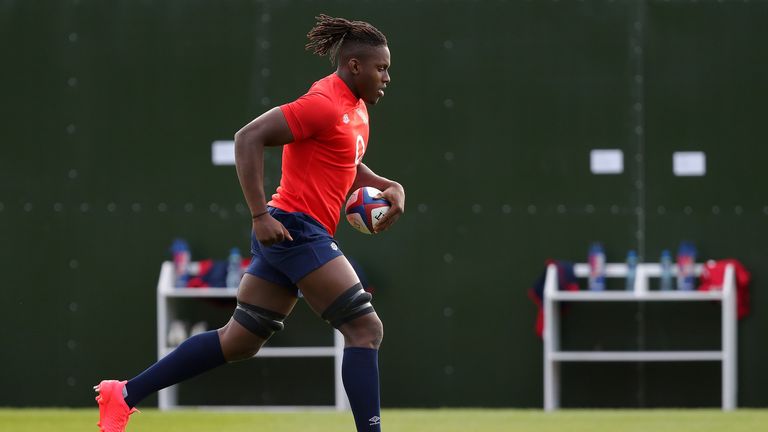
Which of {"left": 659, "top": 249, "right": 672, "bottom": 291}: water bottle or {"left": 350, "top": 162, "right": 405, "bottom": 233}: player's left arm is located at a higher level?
{"left": 350, "top": 162, "right": 405, "bottom": 233}: player's left arm

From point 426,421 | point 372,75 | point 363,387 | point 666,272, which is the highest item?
point 372,75

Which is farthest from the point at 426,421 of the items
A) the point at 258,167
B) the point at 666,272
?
the point at 258,167

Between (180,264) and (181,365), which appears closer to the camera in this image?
(181,365)

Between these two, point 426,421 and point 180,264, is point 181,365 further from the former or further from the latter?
point 180,264

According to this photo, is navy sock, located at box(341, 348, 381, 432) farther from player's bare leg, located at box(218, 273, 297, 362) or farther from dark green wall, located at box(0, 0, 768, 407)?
dark green wall, located at box(0, 0, 768, 407)

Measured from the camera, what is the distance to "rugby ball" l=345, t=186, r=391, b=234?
5.07 meters

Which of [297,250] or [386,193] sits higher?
[386,193]

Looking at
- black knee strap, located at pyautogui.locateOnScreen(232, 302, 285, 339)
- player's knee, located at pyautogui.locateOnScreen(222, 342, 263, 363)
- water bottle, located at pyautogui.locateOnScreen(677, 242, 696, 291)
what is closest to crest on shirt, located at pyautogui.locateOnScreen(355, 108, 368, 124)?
black knee strap, located at pyautogui.locateOnScreen(232, 302, 285, 339)

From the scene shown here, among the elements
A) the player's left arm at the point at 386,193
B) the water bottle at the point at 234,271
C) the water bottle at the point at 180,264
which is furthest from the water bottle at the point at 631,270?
the player's left arm at the point at 386,193

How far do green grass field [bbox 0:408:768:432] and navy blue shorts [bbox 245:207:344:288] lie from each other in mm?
1914

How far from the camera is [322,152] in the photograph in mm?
4789

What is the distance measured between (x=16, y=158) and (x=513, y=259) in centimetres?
322

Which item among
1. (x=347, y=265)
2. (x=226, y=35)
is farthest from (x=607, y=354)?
(x=347, y=265)

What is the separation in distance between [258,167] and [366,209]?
59cm
